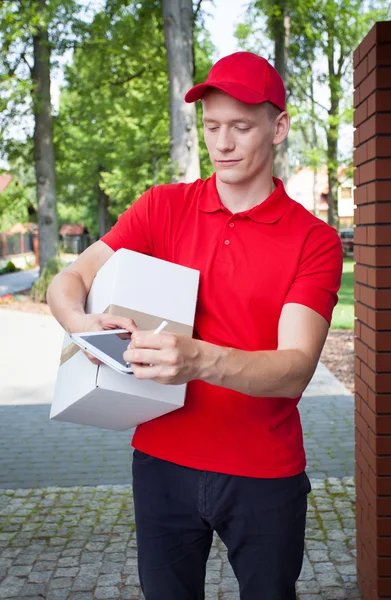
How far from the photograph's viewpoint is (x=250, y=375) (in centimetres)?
193

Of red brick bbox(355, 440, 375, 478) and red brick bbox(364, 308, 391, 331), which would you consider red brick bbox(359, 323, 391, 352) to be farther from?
red brick bbox(355, 440, 375, 478)

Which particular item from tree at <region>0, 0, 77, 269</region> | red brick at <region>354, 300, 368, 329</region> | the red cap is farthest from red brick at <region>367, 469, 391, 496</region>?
tree at <region>0, 0, 77, 269</region>

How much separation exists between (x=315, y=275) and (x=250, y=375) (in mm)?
408

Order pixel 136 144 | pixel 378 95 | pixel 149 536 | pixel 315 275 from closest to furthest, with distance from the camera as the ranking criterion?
1. pixel 315 275
2. pixel 149 536
3. pixel 378 95
4. pixel 136 144

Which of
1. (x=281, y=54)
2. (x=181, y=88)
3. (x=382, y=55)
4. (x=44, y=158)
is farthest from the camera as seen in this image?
(x=281, y=54)

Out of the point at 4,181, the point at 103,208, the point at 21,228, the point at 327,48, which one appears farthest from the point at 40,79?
the point at 21,228

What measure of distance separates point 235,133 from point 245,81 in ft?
0.45

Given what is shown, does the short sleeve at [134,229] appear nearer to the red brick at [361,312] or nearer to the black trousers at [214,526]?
the black trousers at [214,526]

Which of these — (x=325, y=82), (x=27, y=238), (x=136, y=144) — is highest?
(x=325, y=82)

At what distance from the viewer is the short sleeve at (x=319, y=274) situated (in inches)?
84.7

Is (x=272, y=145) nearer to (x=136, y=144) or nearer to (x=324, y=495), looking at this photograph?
(x=324, y=495)

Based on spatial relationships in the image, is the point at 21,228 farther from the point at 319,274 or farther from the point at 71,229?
the point at 319,274

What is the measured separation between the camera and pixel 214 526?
7.61ft

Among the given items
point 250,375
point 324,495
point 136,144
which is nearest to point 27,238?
point 136,144
